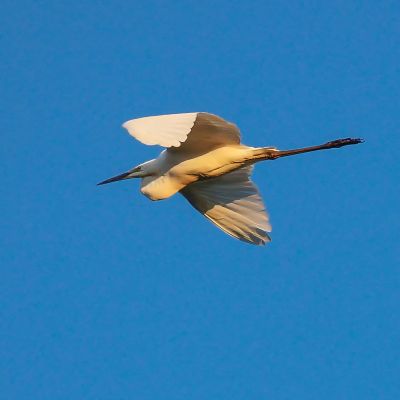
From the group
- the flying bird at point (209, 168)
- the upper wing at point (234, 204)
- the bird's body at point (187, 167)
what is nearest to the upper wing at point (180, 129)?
the flying bird at point (209, 168)

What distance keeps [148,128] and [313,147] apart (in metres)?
3.11

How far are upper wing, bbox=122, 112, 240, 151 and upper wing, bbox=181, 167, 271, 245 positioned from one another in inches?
52.5

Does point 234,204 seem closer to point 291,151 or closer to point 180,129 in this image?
point 291,151

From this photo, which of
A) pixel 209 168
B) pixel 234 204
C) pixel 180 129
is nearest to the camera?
pixel 180 129

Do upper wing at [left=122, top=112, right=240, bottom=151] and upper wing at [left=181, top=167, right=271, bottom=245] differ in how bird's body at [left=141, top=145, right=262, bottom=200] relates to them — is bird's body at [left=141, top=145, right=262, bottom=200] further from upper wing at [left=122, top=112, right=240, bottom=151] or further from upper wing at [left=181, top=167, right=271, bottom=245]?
upper wing at [left=181, top=167, right=271, bottom=245]

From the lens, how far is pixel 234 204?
1438 cm

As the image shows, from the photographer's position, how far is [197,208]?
572 inches

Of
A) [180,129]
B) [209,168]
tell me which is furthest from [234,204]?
[180,129]

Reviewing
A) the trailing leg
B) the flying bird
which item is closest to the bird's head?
the flying bird

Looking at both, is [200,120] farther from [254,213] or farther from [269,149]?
[254,213]

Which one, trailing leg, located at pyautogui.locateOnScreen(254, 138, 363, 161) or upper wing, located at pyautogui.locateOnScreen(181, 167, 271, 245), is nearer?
trailing leg, located at pyautogui.locateOnScreen(254, 138, 363, 161)

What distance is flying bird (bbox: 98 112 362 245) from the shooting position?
37.9 ft

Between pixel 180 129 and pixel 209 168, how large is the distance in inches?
76.0

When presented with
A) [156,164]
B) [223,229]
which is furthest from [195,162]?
[223,229]
